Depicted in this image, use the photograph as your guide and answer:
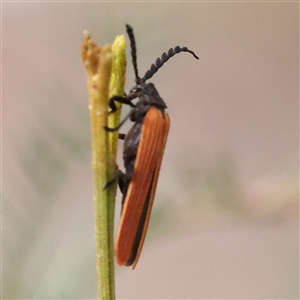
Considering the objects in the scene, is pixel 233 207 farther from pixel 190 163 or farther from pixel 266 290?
pixel 266 290

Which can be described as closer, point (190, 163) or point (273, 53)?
point (190, 163)

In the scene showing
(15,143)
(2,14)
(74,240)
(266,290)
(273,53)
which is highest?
(2,14)

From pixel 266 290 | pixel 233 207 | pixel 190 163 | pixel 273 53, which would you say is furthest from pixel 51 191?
pixel 273 53

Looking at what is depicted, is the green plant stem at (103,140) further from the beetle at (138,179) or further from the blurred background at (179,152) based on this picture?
the blurred background at (179,152)

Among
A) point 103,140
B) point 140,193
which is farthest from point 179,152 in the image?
point 103,140

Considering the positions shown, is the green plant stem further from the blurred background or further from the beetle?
the blurred background

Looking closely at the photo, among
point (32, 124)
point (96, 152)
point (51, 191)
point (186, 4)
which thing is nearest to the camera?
point (96, 152)
